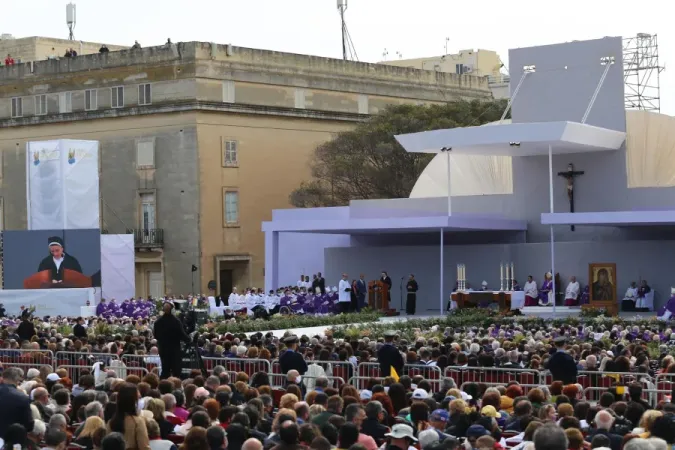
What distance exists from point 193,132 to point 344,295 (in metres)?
17.3

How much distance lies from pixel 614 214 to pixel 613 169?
17.8 ft

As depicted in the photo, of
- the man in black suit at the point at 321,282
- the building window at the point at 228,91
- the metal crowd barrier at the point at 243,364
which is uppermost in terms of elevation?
the building window at the point at 228,91

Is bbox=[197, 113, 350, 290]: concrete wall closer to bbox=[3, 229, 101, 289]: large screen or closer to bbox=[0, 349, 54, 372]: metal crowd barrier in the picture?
bbox=[3, 229, 101, 289]: large screen

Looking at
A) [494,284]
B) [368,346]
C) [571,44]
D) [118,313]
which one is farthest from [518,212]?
[368,346]

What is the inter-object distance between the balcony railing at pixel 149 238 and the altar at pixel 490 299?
20956mm

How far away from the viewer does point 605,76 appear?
4416cm

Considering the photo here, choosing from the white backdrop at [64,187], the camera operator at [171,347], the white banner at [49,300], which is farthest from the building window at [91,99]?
the camera operator at [171,347]

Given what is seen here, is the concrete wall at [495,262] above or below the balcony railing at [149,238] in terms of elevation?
below

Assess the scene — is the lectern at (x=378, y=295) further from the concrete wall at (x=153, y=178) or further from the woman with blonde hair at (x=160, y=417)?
the woman with blonde hair at (x=160, y=417)

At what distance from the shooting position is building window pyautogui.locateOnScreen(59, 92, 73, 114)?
205 feet

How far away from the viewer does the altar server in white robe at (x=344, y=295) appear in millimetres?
42938

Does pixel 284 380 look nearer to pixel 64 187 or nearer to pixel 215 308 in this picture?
pixel 215 308

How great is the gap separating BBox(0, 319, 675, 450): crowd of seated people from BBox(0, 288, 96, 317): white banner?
2336 cm

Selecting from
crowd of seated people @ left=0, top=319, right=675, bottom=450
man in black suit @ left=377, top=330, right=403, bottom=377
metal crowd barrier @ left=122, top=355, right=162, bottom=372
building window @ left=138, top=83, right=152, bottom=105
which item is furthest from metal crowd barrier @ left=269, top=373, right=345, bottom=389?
building window @ left=138, top=83, right=152, bottom=105
